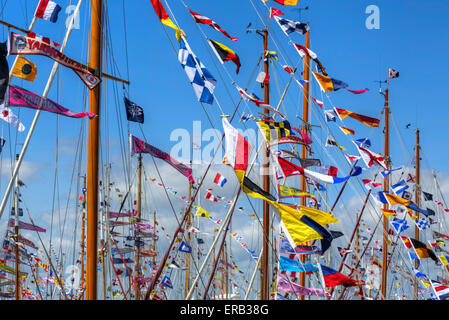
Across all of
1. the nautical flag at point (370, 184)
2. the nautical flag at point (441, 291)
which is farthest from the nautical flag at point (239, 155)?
the nautical flag at point (441, 291)

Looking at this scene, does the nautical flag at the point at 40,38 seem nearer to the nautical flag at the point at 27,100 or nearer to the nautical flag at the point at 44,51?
the nautical flag at the point at 44,51

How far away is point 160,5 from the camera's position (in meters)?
14.5

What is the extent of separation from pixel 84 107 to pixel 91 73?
339cm

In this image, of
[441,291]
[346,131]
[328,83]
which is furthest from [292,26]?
[441,291]

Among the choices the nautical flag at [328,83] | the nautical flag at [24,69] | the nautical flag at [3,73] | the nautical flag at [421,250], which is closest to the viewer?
the nautical flag at [3,73]

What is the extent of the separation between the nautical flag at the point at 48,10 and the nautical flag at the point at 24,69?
2393mm

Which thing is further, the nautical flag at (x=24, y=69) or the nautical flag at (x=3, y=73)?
the nautical flag at (x=24, y=69)

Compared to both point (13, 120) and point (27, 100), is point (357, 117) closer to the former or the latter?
point (13, 120)

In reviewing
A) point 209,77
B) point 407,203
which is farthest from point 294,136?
point 209,77

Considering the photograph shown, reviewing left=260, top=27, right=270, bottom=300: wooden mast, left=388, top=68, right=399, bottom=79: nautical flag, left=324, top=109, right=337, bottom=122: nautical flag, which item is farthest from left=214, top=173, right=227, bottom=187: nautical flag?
left=388, top=68, right=399, bottom=79: nautical flag

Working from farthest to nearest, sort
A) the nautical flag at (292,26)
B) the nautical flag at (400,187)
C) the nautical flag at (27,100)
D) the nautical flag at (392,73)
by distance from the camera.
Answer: the nautical flag at (392,73) → the nautical flag at (400,187) → the nautical flag at (292,26) → the nautical flag at (27,100)

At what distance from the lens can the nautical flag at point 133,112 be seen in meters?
16.7

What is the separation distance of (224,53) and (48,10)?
15.5 feet
